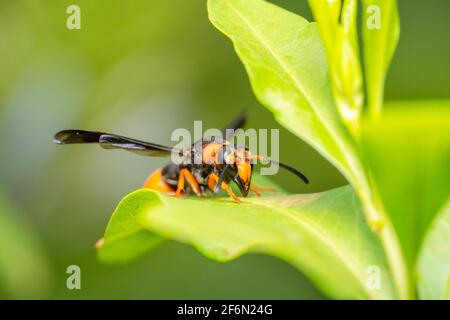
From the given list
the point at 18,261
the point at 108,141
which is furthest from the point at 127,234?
the point at 18,261

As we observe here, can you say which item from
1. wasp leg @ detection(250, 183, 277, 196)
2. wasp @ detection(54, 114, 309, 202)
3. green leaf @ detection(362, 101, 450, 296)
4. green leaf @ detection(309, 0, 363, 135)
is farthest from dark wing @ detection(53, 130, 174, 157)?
green leaf @ detection(362, 101, 450, 296)

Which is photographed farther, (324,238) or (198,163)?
(198,163)

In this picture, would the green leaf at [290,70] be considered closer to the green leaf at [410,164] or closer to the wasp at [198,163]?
the green leaf at [410,164]

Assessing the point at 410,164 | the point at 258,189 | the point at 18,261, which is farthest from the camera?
the point at 18,261

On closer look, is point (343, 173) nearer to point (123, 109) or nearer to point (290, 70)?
point (290, 70)

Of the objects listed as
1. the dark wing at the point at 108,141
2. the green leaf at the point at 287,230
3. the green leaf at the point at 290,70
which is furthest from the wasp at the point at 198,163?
the green leaf at the point at 290,70

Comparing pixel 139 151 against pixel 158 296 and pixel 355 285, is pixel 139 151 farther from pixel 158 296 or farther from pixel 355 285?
pixel 355 285

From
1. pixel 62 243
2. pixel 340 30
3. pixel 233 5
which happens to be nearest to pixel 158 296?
pixel 62 243
